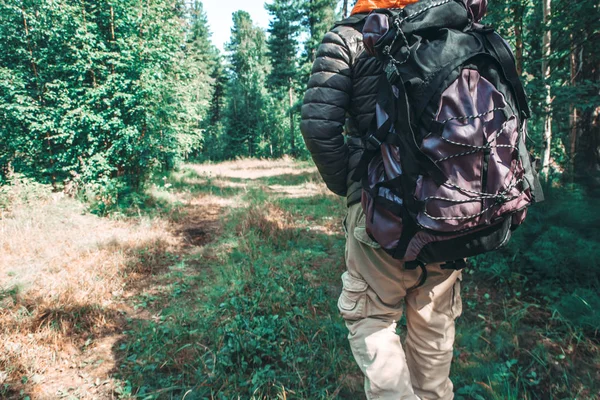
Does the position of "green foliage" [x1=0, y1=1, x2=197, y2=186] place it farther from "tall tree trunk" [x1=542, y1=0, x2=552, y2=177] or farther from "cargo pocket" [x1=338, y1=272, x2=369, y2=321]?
"tall tree trunk" [x1=542, y1=0, x2=552, y2=177]

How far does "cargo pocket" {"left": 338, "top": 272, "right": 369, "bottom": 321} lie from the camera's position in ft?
5.30

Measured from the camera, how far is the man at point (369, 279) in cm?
156

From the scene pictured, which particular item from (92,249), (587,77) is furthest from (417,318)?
(92,249)

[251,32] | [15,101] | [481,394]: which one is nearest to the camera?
[481,394]

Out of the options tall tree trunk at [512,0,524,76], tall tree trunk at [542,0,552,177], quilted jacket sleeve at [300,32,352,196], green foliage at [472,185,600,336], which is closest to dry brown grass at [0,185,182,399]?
quilted jacket sleeve at [300,32,352,196]

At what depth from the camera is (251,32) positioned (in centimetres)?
3303

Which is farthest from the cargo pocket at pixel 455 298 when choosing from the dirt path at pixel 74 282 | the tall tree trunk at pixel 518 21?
the tall tree trunk at pixel 518 21

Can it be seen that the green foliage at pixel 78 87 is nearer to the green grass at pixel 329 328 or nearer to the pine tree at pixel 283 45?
the green grass at pixel 329 328

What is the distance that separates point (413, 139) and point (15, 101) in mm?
8309

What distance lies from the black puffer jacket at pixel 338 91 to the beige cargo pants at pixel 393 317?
0.35 metres

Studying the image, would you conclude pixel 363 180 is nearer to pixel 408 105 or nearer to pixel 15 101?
pixel 408 105

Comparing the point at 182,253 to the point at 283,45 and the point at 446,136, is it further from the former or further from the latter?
the point at 283,45

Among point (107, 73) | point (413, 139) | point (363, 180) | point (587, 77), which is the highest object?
point (107, 73)

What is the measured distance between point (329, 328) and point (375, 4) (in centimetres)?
249
